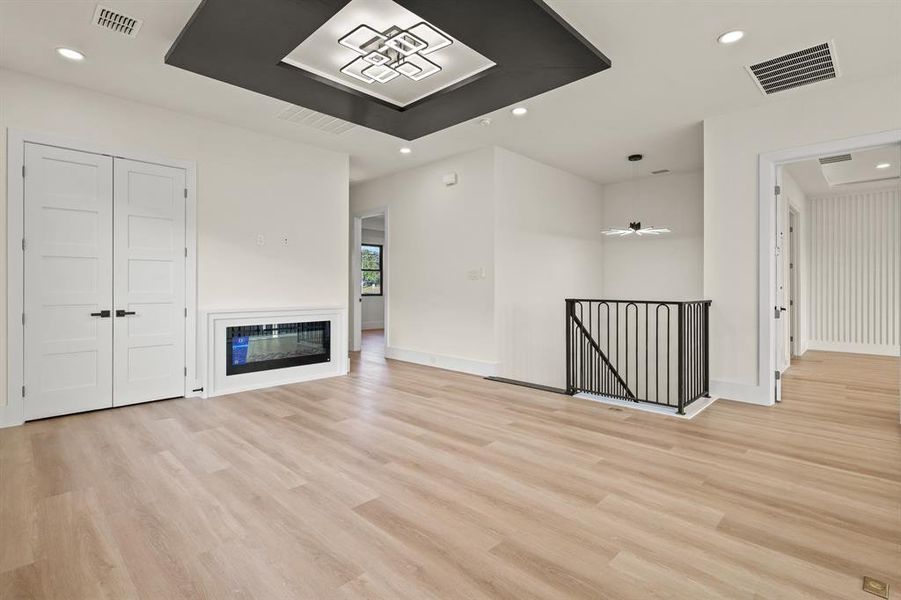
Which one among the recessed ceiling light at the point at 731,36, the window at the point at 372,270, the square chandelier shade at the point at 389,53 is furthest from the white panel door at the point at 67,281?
the window at the point at 372,270

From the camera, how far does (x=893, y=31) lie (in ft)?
10.1

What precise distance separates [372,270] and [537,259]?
7367 millimetres

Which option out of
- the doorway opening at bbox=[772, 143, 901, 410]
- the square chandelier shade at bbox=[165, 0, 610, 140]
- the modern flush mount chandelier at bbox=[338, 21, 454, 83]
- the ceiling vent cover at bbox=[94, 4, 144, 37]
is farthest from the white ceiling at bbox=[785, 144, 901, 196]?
the ceiling vent cover at bbox=[94, 4, 144, 37]

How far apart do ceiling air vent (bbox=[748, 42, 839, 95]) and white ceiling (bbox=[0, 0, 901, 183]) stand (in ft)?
0.27

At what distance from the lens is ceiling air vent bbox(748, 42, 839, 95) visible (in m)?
3.39

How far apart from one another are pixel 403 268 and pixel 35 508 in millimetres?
5108

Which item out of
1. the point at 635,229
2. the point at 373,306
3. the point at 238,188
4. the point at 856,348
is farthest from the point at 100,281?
the point at 856,348

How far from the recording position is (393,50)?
3420mm

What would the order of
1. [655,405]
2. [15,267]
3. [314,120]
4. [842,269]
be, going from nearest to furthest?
[15,267], [655,405], [314,120], [842,269]

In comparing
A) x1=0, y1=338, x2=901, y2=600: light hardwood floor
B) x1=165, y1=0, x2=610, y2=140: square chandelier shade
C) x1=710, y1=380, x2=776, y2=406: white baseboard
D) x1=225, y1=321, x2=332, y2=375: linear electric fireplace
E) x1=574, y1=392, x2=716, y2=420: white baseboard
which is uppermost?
x1=165, y1=0, x2=610, y2=140: square chandelier shade

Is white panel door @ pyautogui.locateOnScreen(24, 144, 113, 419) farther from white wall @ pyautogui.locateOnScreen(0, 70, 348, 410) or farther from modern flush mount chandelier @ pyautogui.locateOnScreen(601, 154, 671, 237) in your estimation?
modern flush mount chandelier @ pyautogui.locateOnScreen(601, 154, 671, 237)

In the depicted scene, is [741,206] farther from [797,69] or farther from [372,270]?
[372,270]

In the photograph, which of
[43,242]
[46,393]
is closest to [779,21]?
[43,242]

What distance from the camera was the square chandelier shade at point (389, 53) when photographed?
107 inches
